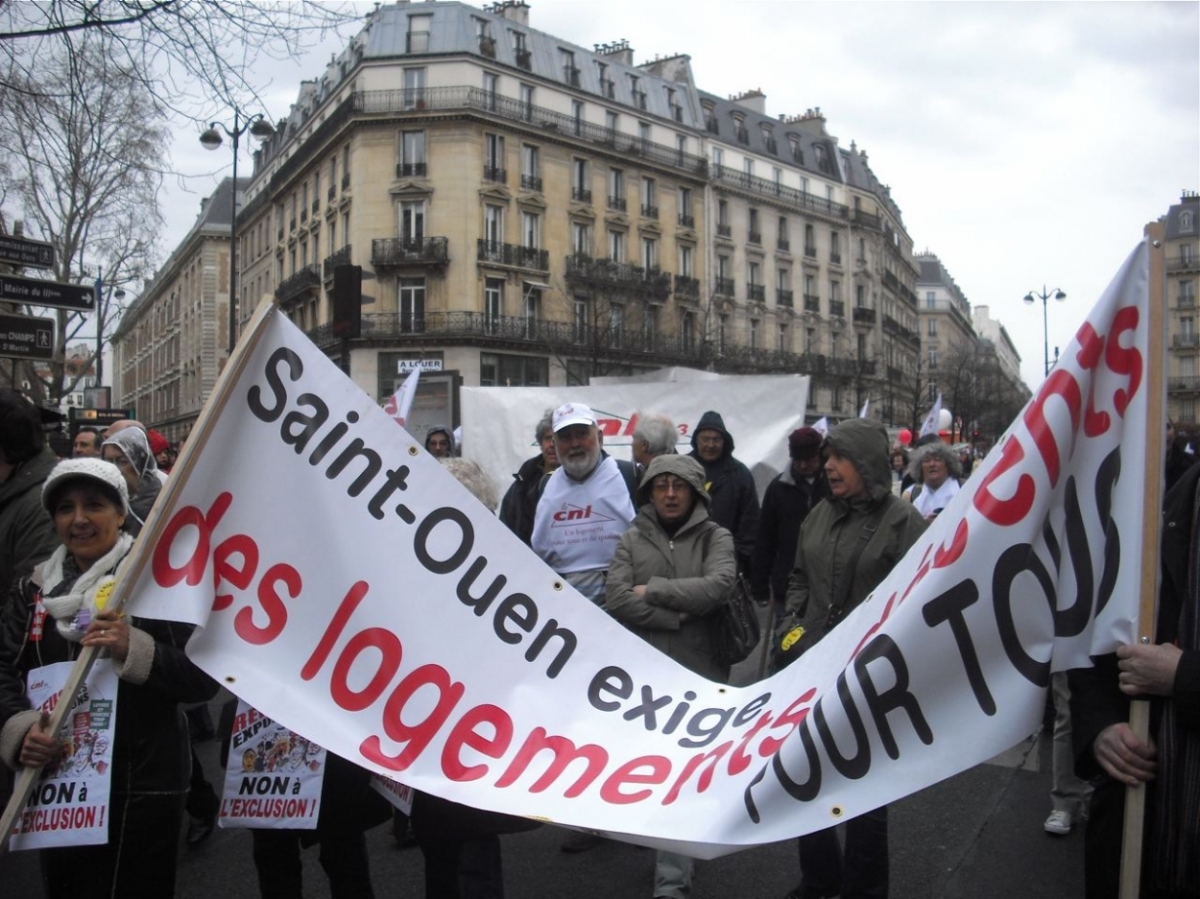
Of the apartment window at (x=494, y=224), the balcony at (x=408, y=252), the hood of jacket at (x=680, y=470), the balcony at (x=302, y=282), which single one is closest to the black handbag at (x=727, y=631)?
the hood of jacket at (x=680, y=470)

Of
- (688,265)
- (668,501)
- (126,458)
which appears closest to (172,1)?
(126,458)

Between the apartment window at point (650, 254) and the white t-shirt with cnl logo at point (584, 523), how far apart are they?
1736 inches

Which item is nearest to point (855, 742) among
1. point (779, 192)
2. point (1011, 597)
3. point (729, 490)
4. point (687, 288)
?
point (1011, 597)

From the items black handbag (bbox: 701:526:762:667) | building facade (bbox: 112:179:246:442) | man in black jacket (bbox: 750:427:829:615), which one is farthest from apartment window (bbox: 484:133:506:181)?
black handbag (bbox: 701:526:762:667)

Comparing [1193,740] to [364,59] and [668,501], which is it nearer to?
[668,501]

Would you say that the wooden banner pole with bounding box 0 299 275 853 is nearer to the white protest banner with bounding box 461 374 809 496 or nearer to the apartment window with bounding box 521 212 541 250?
the white protest banner with bounding box 461 374 809 496

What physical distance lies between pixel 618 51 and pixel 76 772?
52311mm

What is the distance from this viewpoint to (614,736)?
9.35 feet

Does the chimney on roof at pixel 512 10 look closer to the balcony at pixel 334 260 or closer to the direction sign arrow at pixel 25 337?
the balcony at pixel 334 260

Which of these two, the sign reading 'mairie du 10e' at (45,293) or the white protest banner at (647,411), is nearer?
the sign reading 'mairie du 10e' at (45,293)

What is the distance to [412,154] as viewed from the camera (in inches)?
1678

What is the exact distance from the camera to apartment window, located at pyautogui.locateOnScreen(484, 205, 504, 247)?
42562 millimetres

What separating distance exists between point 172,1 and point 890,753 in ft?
20.7

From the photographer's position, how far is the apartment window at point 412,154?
42438 millimetres
